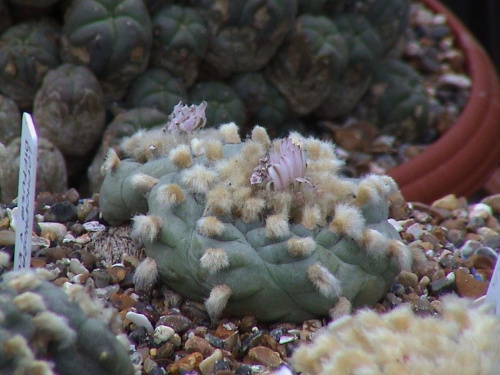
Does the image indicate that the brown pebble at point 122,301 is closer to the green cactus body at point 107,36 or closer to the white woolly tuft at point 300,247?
the white woolly tuft at point 300,247

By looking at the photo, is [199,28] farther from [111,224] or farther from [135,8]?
[111,224]

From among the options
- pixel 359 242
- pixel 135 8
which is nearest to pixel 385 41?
pixel 135 8

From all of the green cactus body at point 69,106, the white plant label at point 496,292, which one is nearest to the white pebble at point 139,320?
the white plant label at point 496,292

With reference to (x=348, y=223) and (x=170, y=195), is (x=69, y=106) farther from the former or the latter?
(x=348, y=223)

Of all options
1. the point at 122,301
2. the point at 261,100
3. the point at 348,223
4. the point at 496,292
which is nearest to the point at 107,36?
the point at 261,100

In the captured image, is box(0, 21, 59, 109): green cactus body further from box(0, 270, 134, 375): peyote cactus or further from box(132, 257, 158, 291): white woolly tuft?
box(0, 270, 134, 375): peyote cactus

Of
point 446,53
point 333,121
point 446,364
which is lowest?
point 333,121
